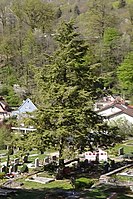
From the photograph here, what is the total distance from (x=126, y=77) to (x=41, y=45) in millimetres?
16605

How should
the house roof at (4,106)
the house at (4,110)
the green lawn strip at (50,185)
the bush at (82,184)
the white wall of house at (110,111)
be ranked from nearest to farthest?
the bush at (82,184) < the green lawn strip at (50,185) < the white wall of house at (110,111) < the house at (4,110) < the house roof at (4,106)

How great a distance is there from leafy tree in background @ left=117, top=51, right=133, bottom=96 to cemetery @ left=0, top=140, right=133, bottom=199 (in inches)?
1330

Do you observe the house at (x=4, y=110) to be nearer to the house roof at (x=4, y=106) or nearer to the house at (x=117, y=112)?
the house roof at (x=4, y=106)

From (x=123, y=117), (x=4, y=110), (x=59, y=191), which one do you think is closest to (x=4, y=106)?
(x=4, y=110)

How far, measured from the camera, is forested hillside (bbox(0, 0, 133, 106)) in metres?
68.5

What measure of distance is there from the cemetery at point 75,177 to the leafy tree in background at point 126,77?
111ft

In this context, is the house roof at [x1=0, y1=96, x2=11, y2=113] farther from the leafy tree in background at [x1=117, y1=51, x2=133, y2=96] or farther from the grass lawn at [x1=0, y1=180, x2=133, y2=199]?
the grass lawn at [x1=0, y1=180, x2=133, y2=199]

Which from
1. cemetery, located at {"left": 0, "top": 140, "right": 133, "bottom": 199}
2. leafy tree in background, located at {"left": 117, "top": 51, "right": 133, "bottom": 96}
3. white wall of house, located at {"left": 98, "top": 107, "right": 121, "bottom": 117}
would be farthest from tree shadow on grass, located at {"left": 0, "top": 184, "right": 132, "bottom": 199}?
leafy tree in background, located at {"left": 117, "top": 51, "right": 133, "bottom": 96}

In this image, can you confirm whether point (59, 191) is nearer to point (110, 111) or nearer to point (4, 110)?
point (110, 111)

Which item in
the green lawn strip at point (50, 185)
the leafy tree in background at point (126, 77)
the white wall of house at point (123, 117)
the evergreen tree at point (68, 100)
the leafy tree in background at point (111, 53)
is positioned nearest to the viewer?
the green lawn strip at point (50, 185)

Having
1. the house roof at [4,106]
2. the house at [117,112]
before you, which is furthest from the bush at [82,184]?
the house roof at [4,106]

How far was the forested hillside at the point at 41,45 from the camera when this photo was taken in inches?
2697

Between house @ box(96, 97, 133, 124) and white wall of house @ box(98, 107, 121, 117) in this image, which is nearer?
house @ box(96, 97, 133, 124)

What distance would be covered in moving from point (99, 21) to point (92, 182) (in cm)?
5628
